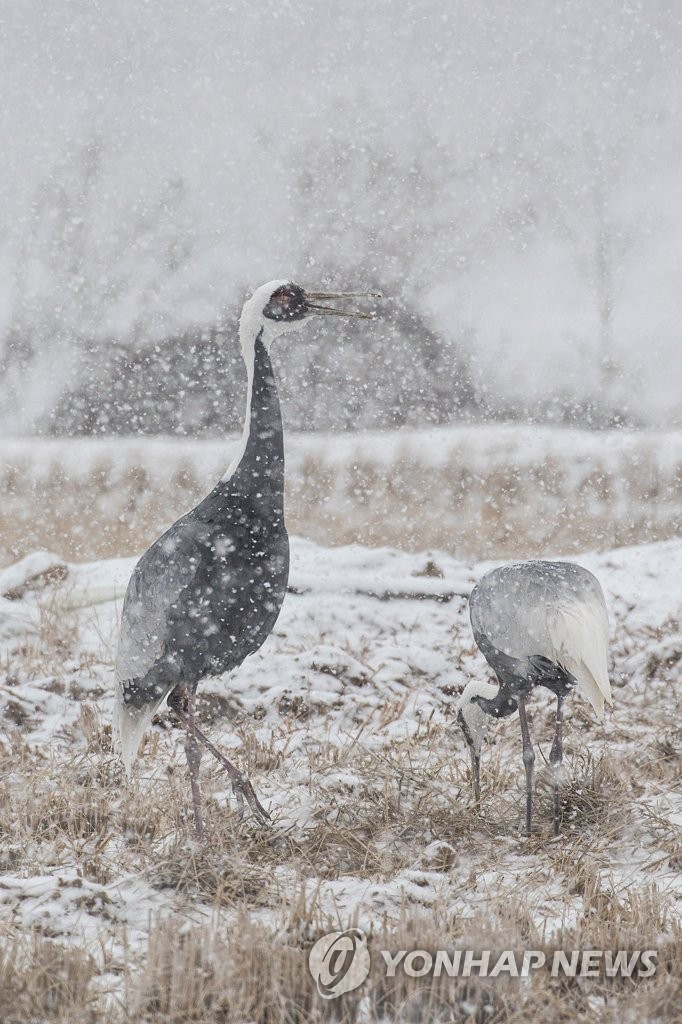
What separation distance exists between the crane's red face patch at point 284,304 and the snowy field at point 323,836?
1.66m

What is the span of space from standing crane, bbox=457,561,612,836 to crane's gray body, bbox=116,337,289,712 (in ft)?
2.43

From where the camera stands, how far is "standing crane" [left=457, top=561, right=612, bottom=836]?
2.76 m

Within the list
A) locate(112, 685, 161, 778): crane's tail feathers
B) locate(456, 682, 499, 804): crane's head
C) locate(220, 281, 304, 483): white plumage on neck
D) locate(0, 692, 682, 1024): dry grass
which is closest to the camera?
locate(0, 692, 682, 1024): dry grass

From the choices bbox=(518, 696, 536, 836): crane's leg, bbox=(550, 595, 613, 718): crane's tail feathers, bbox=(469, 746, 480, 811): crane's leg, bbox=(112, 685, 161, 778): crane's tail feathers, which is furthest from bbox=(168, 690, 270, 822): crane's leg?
bbox=(550, 595, 613, 718): crane's tail feathers

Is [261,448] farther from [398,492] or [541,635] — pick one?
[398,492]

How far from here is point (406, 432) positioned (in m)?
8.98

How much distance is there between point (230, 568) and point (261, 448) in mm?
394

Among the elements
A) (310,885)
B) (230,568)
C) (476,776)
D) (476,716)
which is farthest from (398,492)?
(310,885)

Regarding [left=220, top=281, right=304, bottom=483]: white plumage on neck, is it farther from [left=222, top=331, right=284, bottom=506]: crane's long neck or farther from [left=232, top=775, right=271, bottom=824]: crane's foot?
[left=232, top=775, right=271, bottom=824]: crane's foot

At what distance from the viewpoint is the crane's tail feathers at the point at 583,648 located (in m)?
2.74

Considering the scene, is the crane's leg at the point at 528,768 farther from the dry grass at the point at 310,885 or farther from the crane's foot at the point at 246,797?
the crane's foot at the point at 246,797

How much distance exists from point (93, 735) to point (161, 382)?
6.35 metres

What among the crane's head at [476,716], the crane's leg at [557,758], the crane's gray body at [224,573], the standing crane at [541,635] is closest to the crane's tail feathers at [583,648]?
the standing crane at [541,635]

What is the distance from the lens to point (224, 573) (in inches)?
107
